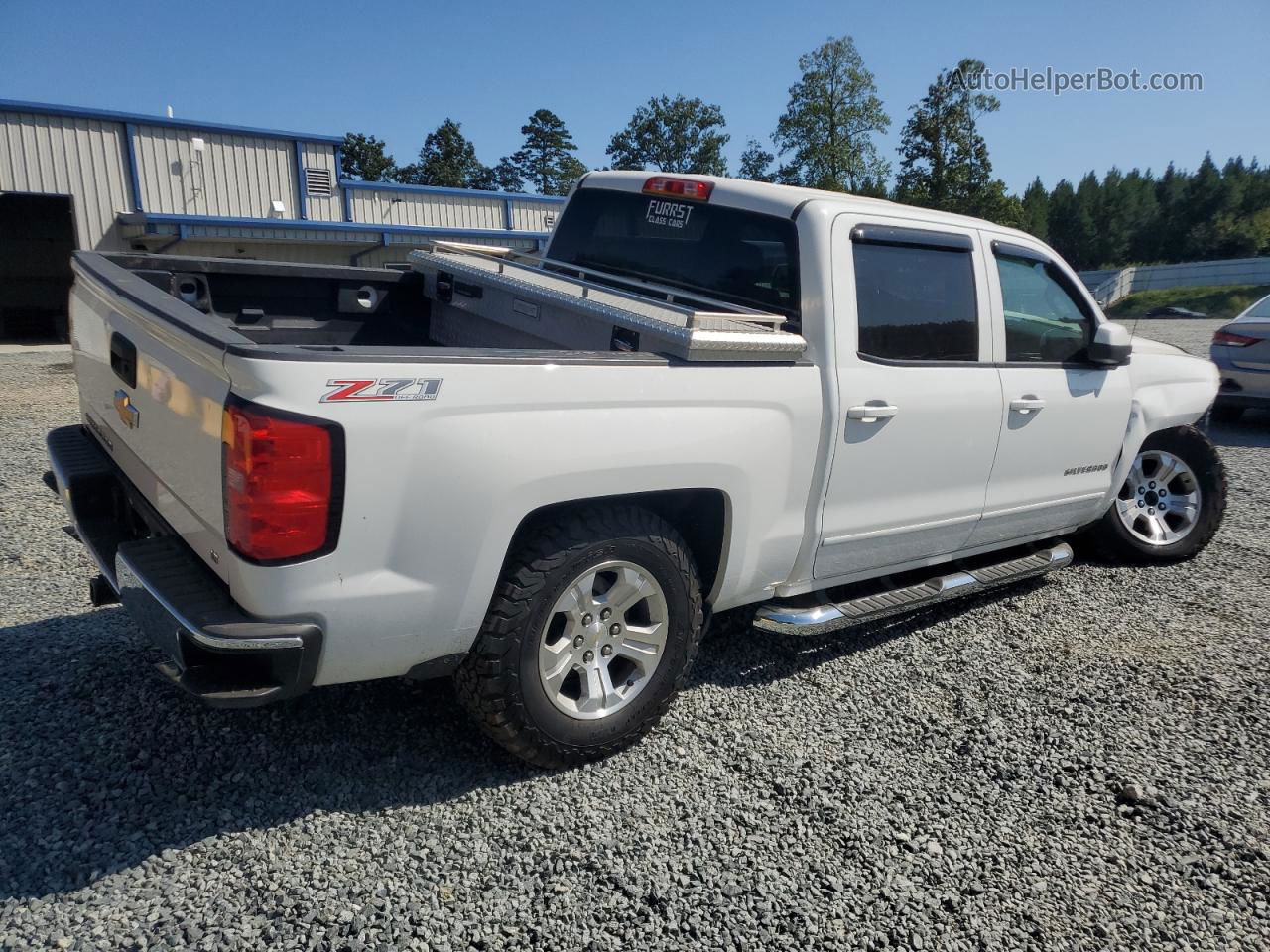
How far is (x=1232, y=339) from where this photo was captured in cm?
978

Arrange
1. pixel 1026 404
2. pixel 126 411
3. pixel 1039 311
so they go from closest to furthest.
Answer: pixel 126 411 → pixel 1026 404 → pixel 1039 311

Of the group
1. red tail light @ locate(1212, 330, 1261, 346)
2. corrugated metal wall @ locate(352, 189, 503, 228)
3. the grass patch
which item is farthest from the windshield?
the grass patch

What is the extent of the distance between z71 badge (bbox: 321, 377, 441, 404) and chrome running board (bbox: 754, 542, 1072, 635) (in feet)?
5.50

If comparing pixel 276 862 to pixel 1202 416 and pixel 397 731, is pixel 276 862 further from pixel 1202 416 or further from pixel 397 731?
pixel 1202 416

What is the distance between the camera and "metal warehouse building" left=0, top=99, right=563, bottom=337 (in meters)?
18.5

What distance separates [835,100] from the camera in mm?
53156

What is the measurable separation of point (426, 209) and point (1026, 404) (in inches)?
863

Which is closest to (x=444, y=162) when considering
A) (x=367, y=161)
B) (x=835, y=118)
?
(x=367, y=161)

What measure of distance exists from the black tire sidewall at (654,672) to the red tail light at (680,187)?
173 cm

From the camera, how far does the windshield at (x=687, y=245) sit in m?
3.61

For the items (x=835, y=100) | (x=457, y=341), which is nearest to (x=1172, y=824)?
(x=457, y=341)

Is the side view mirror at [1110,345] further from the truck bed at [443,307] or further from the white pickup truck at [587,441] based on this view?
the truck bed at [443,307]

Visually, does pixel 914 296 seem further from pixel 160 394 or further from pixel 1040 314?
pixel 160 394

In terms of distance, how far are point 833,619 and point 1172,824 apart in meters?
1.28
